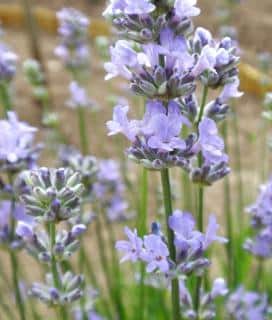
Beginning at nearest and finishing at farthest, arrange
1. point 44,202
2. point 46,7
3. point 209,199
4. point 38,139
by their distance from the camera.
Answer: point 44,202
point 209,199
point 38,139
point 46,7

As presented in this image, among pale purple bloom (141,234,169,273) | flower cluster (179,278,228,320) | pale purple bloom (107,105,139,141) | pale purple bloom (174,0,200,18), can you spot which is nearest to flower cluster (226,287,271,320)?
flower cluster (179,278,228,320)

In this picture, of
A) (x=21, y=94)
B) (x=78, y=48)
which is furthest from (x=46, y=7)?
(x=78, y=48)

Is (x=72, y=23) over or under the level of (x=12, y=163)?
over

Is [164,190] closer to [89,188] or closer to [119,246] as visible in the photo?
[119,246]

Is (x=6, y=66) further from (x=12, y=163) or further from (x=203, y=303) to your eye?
(x=203, y=303)

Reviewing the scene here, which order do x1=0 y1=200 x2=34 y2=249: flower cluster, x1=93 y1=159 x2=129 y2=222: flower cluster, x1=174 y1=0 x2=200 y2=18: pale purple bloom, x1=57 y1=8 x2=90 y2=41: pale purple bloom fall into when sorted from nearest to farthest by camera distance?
x1=174 y1=0 x2=200 y2=18: pale purple bloom
x1=0 y1=200 x2=34 y2=249: flower cluster
x1=57 y1=8 x2=90 y2=41: pale purple bloom
x1=93 y1=159 x2=129 y2=222: flower cluster

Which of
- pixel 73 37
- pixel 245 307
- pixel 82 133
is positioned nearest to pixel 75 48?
pixel 73 37

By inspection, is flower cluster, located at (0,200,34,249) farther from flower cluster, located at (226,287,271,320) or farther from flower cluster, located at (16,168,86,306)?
flower cluster, located at (226,287,271,320)
